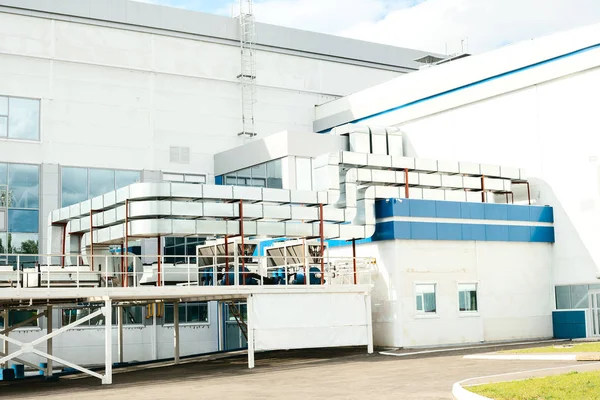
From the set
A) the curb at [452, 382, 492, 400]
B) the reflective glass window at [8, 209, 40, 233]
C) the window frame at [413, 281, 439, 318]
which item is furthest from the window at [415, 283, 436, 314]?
the reflective glass window at [8, 209, 40, 233]

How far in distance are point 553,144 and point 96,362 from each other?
2455 centimetres

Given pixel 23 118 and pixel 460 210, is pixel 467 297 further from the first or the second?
pixel 23 118

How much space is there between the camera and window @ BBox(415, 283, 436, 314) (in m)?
31.3

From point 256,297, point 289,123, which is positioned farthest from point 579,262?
point 289,123

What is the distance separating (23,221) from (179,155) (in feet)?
31.5

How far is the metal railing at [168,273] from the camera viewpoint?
26438mm

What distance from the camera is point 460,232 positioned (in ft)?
107

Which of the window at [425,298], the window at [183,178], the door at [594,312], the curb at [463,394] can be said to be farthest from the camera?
the window at [183,178]

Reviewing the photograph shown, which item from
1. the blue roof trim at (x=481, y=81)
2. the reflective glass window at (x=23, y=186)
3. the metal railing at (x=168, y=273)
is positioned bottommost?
the metal railing at (x=168, y=273)

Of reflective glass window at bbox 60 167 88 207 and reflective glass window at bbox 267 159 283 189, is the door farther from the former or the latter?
Answer: reflective glass window at bbox 60 167 88 207

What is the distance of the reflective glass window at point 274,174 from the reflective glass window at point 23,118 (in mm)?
12169

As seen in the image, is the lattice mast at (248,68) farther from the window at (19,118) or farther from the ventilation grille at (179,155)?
the window at (19,118)

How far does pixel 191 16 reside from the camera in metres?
47.7

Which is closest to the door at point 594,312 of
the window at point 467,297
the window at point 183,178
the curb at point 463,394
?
the window at point 467,297
